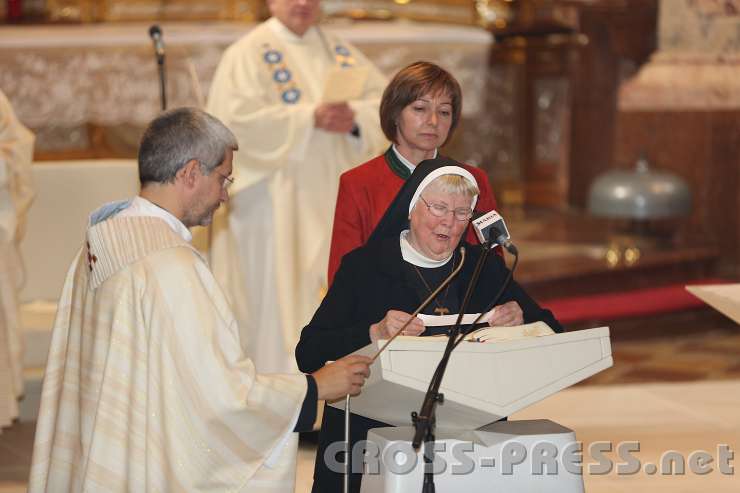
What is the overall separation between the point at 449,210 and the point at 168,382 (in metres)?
0.98

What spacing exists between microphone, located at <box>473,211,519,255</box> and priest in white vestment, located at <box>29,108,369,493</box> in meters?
0.50

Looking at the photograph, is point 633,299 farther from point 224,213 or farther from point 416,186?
point 416,186

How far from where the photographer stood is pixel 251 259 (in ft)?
22.0

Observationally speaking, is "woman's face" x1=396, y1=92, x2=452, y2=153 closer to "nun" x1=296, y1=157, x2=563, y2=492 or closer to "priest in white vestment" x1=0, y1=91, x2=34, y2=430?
"nun" x1=296, y1=157, x2=563, y2=492

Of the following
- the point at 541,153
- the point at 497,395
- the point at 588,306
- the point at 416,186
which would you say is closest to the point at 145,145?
the point at 416,186

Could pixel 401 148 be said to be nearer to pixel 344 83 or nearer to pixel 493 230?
pixel 493 230

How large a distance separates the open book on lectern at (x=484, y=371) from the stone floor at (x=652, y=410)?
2.01 meters

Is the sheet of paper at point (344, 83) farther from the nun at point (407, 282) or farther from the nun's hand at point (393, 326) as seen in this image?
the nun's hand at point (393, 326)

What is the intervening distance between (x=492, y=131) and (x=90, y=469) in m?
8.12

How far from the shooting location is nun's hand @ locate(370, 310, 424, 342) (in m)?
3.68

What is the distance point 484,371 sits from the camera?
3.50 m

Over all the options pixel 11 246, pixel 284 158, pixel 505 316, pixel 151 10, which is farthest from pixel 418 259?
pixel 151 10

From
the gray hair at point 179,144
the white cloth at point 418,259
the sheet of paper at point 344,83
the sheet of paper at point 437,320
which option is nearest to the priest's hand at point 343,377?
the sheet of paper at point 437,320

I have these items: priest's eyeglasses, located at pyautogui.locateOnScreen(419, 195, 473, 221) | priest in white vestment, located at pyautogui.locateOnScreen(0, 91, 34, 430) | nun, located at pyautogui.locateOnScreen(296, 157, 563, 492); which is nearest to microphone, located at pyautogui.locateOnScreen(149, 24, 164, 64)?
priest in white vestment, located at pyautogui.locateOnScreen(0, 91, 34, 430)
